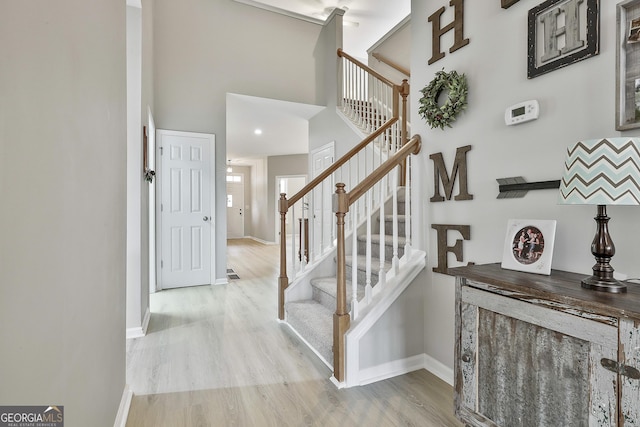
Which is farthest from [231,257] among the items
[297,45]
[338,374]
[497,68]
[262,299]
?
[497,68]

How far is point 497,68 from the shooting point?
1.76 meters

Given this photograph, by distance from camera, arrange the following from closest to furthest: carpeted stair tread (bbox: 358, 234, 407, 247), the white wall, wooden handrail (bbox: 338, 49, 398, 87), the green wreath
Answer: the white wall < the green wreath < carpeted stair tread (bbox: 358, 234, 407, 247) < wooden handrail (bbox: 338, 49, 398, 87)

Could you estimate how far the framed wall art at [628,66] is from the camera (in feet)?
4.00

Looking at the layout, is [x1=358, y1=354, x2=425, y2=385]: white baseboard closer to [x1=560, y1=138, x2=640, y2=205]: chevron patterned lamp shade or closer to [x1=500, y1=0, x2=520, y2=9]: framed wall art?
[x1=560, y1=138, x2=640, y2=205]: chevron patterned lamp shade

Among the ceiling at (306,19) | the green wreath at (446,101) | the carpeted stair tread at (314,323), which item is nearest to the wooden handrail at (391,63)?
the ceiling at (306,19)

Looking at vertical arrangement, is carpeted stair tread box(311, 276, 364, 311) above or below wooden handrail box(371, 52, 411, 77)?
below

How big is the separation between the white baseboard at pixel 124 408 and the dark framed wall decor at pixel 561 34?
2.63 metres

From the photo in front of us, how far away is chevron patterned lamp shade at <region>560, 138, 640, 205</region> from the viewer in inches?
40.7

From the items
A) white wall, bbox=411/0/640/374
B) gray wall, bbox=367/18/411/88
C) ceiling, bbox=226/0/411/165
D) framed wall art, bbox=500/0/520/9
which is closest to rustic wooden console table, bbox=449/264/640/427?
white wall, bbox=411/0/640/374

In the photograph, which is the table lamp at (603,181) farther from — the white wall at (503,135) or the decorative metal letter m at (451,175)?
the decorative metal letter m at (451,175)

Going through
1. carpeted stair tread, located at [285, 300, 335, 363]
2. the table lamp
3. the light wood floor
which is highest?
the table lamp

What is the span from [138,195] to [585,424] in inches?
121

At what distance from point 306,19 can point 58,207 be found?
204 inches

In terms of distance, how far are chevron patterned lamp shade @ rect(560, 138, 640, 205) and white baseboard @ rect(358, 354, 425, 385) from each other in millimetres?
1521
